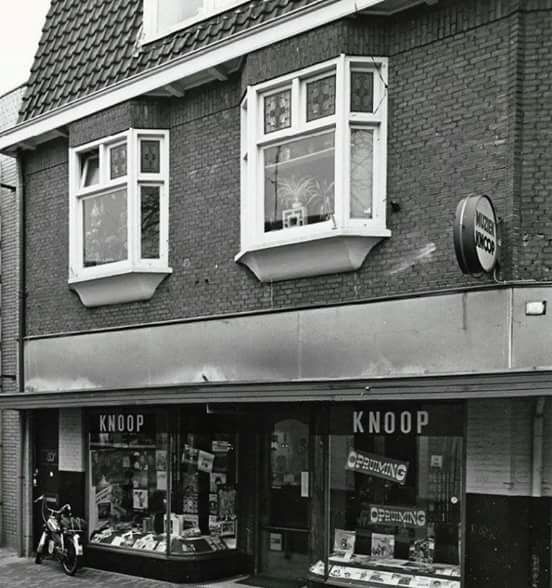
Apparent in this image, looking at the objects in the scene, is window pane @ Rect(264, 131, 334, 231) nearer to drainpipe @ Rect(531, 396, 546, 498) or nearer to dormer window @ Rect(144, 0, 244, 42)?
dormer window @ Rect(144, 0, 244, 42)

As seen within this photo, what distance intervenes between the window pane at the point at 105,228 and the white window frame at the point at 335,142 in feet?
7.96

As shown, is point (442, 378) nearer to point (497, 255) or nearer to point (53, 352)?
point (497, 255)

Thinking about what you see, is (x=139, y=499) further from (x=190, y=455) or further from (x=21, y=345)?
(x=21, y=345)

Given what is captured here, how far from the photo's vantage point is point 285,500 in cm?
1070

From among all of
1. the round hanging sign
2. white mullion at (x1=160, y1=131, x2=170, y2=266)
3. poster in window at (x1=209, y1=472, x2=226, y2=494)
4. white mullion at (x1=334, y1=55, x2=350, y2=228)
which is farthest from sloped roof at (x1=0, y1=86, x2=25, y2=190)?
the round hanging sign

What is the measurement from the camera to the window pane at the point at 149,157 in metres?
11.4

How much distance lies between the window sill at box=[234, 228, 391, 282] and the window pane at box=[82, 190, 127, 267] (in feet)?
7.69

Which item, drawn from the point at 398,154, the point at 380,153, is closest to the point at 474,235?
the point at 398,154

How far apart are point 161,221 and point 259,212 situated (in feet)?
6.43

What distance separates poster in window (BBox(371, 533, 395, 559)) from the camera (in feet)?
29.9

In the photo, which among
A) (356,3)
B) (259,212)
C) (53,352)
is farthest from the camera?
(53,352)

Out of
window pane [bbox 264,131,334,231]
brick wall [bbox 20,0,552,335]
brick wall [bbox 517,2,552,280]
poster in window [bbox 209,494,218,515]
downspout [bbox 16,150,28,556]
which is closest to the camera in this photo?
brick wall [bbox 517,2,552,280]

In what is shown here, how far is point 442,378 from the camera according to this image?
783 centimetres

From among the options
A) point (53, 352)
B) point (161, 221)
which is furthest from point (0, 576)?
point (161, 221)
